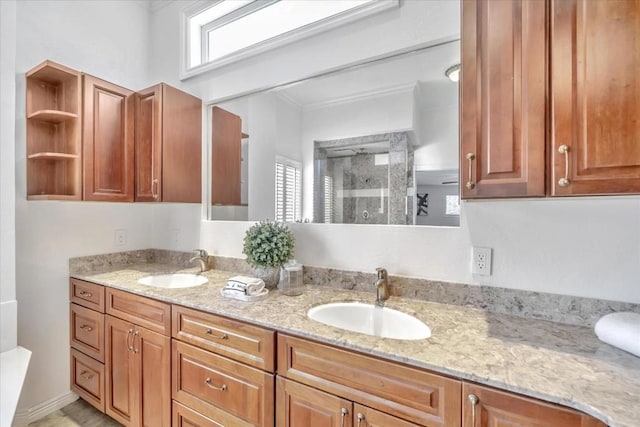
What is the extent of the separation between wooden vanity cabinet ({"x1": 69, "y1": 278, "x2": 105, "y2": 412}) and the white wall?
0.33 m

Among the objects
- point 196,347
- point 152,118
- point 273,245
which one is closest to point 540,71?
point 273,245

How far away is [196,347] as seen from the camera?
1.40 meters

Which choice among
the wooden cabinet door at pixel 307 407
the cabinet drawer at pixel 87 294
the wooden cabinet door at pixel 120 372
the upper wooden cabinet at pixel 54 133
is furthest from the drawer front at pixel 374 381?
the upper wooden cabinet at pixel 54 133

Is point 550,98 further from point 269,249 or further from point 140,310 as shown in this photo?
point 140,310

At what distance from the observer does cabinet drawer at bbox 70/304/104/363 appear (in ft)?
6.05

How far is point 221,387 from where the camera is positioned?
132 cm

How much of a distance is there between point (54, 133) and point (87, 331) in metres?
1.30

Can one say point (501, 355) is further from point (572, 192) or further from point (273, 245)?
point (273, 245)

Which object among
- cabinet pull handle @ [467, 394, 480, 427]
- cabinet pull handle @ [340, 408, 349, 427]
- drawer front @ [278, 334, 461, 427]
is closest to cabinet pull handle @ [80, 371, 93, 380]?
drawer front @ [278, 334, 461, 427]

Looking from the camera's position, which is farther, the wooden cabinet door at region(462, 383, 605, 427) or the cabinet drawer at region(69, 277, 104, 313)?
the cabinet drawer at region(69, 277, 104, 313)

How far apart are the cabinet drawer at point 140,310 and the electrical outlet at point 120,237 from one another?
624 mm

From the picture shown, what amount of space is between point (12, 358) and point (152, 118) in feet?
5.06

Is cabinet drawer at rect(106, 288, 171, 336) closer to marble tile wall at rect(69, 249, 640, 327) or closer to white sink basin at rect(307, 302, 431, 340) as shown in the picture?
marble tile wall at rect(69, 249, 640, 327)

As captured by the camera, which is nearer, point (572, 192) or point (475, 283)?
point (572, 192)
